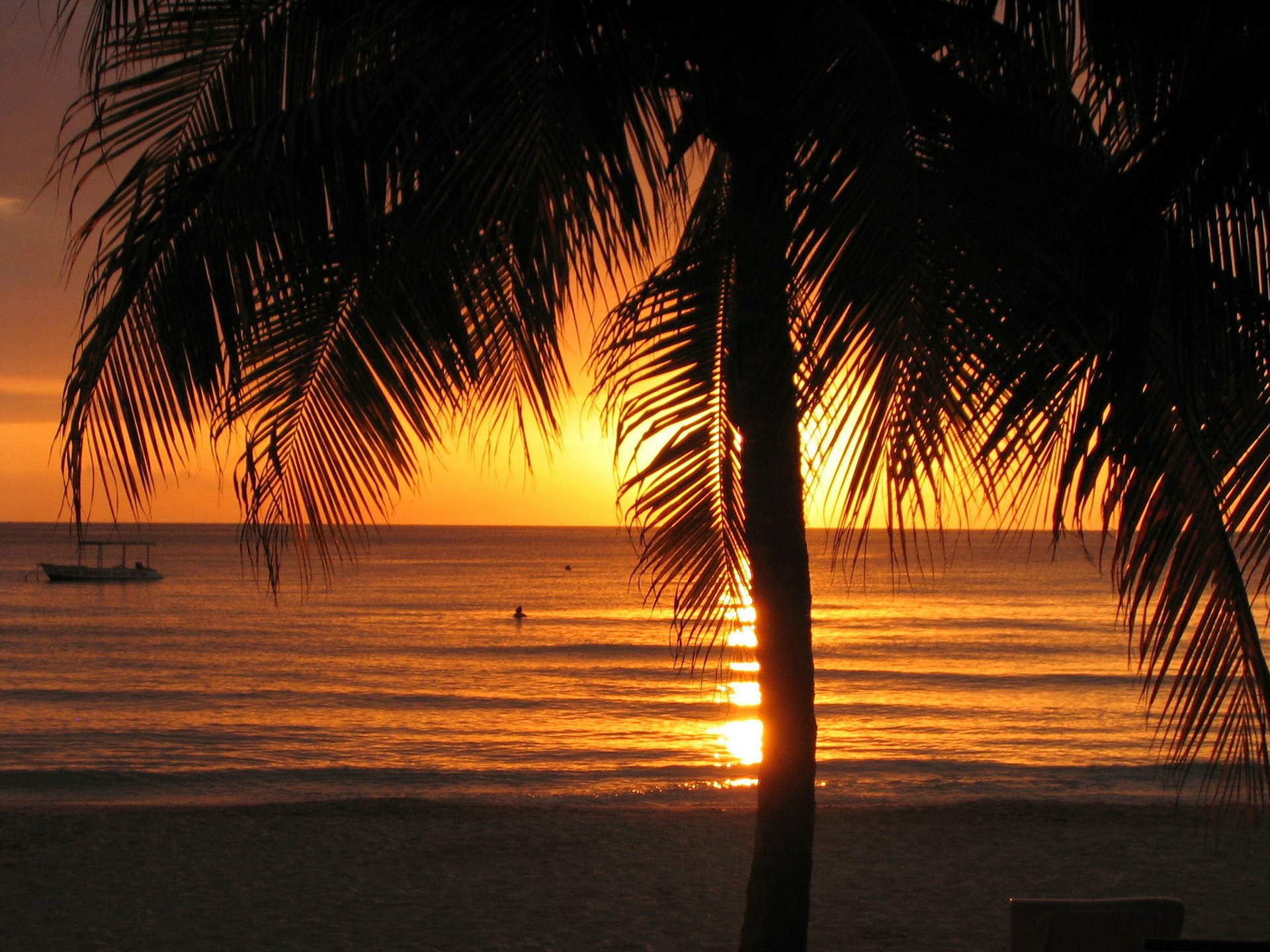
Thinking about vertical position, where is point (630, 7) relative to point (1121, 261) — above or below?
above

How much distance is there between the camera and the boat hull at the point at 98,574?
215ft

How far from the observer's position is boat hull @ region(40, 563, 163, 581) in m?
65.6

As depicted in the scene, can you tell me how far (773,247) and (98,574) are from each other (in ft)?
230

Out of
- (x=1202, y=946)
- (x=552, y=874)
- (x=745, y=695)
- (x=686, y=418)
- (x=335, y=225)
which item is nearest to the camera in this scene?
(x=1202, y=946)

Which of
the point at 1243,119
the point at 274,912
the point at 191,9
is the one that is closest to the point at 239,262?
the point at 191,9

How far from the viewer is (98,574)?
65438 mm

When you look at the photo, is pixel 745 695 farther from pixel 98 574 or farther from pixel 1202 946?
pixel 98 574

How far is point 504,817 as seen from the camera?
11.0 m

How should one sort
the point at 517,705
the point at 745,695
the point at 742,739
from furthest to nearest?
the point at 745,695 → the point at 517,705 → the point at 742,739

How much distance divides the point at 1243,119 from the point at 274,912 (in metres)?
7.43

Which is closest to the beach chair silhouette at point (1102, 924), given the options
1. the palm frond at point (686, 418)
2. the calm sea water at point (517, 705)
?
the palm frond at point (686, 418)

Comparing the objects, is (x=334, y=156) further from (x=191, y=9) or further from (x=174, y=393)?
(x=191, y=9)

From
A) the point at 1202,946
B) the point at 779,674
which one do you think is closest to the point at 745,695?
the point at 779,674

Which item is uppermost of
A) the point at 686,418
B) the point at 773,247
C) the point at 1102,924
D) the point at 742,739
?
the point at 773,247
